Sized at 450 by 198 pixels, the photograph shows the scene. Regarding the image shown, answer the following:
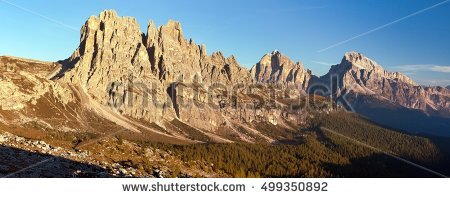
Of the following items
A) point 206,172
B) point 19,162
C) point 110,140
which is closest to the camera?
point 19,162

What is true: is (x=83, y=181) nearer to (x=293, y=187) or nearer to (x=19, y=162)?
(x=293, y=187)

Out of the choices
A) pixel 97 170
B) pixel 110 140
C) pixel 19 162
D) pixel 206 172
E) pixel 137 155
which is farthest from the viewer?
pixel 206 172

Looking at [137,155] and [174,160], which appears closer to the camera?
[137,155]

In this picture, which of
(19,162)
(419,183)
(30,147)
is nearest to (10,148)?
(30,147)

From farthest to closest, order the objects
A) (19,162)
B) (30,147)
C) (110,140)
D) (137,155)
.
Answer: (110,140)
(137,155)
(30,147)
(19,162)

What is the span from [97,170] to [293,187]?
43.6m

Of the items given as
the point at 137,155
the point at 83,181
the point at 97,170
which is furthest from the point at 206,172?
the point at 83,181

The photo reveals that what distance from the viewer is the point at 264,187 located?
44031mm

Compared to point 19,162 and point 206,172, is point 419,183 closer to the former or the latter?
point 19,162

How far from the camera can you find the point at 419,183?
4344cm

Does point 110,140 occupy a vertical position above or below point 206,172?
above

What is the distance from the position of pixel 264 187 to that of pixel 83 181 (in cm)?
1955

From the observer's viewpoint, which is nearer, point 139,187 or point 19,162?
point 139,187

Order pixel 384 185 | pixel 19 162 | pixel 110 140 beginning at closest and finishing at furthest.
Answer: pixel 384 185
pixel 19 162
pixel 110 140
